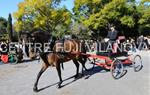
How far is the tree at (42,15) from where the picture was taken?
5122 cm

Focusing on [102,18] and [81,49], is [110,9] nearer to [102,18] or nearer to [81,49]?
[102,18]

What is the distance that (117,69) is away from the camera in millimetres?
14055

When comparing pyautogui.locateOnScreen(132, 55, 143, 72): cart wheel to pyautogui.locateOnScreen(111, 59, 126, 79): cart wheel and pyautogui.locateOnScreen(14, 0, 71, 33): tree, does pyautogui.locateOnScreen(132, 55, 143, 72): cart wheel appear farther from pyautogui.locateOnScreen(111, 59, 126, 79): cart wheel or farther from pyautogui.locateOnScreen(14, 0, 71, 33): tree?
pyautogui.locateOnScreen(14, 0, 71, 33): tree

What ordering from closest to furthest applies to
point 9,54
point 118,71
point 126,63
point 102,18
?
point 118,71, point 126,63, point 9,54, point 102,18

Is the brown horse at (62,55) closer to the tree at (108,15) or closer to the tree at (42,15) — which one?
the tree at (108,15)

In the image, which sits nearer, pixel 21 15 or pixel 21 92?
pixel 21 92

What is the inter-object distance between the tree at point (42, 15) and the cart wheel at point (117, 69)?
120ft

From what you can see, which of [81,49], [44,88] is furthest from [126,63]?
[44,88]

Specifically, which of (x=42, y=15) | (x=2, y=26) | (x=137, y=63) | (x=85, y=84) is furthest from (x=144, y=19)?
(x=2, y=26)

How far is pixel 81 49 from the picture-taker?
1448cm

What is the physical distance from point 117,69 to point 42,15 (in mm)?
38732

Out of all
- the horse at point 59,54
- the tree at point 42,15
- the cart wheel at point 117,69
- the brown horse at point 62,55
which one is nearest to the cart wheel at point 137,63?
the cart wheel at point 117,69

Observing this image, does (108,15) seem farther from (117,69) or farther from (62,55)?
(62,55)

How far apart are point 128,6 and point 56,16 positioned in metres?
11.1
